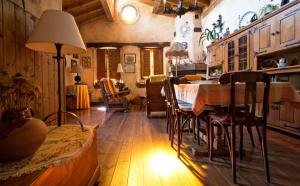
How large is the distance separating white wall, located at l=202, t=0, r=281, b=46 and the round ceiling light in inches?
133

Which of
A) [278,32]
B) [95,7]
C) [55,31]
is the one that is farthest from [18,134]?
[95,7]

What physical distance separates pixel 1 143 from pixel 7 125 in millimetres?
79

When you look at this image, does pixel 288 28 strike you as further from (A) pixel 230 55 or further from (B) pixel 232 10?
(B) pixel 232 10

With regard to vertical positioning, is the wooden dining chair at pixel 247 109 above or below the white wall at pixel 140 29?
below

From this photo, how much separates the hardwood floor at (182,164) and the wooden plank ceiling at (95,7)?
17.3 ft

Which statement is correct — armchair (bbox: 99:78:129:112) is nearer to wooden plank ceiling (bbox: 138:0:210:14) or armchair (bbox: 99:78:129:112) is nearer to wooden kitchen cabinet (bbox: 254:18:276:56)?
wooden plank ceiling (bbox: 138:0:210:14)

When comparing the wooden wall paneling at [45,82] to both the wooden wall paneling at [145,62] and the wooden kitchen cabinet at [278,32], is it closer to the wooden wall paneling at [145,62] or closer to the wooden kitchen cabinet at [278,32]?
the wooden kitchen cabinet at [278,32]

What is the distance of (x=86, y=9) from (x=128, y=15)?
5.94 feet

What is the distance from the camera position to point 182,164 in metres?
2.05

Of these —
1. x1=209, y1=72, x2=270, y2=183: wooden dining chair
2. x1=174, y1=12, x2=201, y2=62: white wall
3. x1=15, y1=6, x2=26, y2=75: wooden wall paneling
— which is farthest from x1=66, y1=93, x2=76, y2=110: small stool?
x1=209, y1=72, x2=270, y2=183: wooden dining chair

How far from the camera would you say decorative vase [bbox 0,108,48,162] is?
875mm

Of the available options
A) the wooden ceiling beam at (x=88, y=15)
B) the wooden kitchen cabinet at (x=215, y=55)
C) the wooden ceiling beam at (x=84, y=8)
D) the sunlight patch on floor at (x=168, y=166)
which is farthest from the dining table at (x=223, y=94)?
the wooden ceiling beam at (x=88, y=15)

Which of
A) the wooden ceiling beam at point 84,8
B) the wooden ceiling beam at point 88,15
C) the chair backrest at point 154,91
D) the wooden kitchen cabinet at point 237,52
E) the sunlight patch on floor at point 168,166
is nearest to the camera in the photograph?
the sunlight patch on floor at point 168,166

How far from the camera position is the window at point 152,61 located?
908cm
